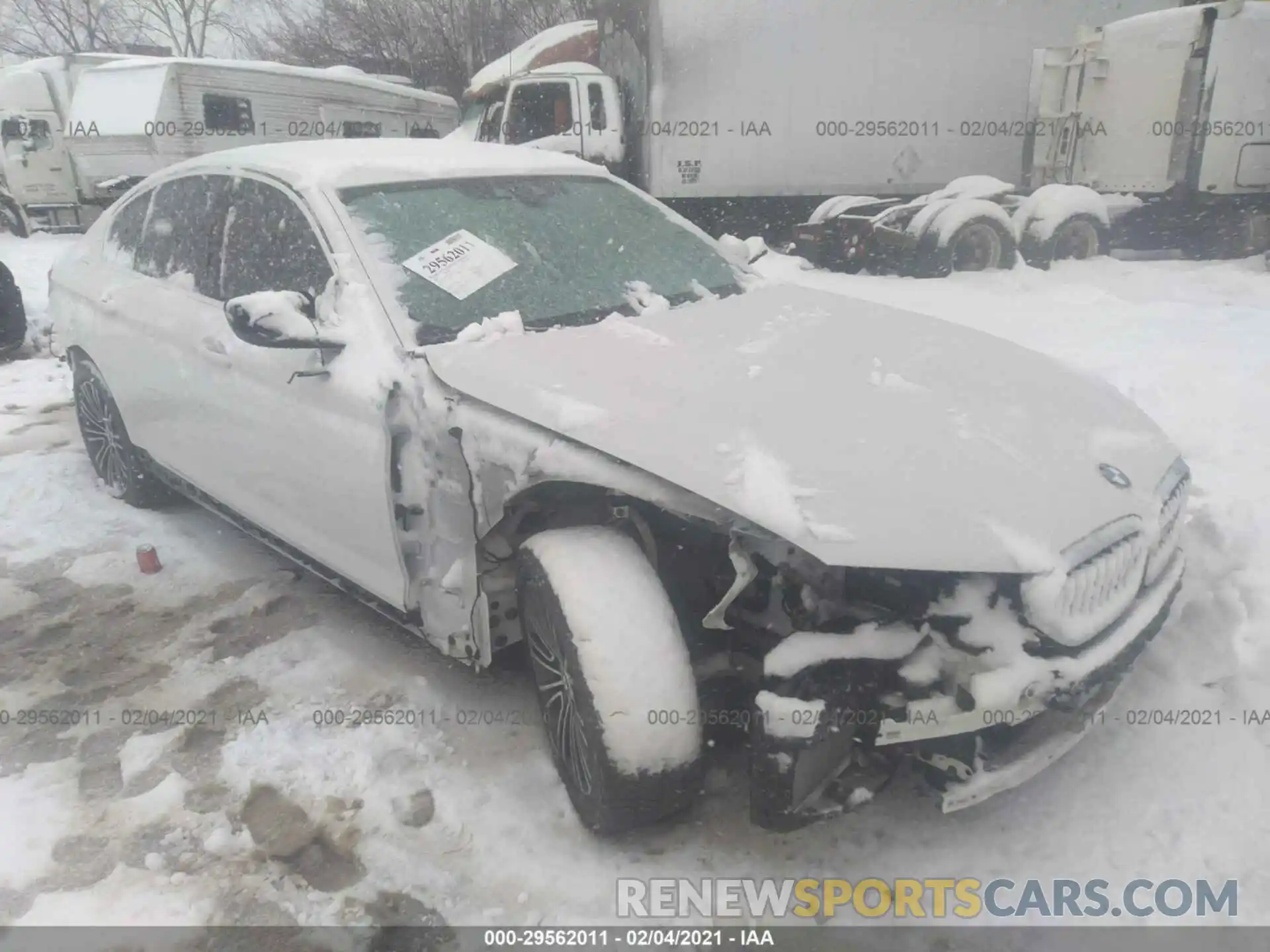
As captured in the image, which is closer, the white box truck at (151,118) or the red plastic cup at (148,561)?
the red plastic cup at (148,561)

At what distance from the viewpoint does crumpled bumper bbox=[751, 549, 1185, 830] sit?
6.34ft

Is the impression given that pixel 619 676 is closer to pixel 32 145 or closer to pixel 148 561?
pixel 148 561

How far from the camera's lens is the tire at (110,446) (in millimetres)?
4328

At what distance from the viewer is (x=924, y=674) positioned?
1972 mm

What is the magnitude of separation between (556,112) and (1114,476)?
10109 mm

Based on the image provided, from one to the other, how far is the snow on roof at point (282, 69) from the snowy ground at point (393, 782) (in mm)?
12292

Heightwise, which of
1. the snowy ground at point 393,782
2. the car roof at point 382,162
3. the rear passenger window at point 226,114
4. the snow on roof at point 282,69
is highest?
the snow on roof at point 282,69

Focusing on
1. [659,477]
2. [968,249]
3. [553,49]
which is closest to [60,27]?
[553,49]

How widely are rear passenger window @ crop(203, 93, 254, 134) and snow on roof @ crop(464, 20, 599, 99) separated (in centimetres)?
363

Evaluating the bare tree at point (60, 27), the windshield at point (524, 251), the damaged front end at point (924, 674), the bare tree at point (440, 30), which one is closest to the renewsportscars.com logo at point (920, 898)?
the damaged front end at point (924, 674)

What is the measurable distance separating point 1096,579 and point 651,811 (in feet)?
3.80

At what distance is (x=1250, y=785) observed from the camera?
2.36 metres

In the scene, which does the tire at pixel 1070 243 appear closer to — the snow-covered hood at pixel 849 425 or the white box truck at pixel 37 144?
the snow-covered hood at pixel 849 425

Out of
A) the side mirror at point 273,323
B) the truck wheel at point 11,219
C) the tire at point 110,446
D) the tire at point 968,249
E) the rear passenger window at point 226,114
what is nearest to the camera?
the side mirror at point 273,323
